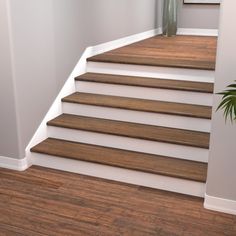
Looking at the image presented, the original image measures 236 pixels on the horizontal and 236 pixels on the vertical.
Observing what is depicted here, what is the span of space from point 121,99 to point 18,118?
3.15ft

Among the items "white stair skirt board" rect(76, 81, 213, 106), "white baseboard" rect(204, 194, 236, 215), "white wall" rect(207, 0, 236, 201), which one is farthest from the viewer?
"white stair skirt board" rect(76, 81, 213, 106)

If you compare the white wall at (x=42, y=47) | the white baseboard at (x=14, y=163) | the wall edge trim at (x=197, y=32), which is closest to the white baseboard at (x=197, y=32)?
the wall edge trim at (x=197, y=32)

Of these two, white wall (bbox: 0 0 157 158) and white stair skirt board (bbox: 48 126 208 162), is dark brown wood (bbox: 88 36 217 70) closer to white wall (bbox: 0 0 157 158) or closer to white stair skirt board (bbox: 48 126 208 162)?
white wall (bbox: 0 0 157 158)

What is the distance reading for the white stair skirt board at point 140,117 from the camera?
10.2 ft

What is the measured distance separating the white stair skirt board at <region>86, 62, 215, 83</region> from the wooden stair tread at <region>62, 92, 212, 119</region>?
1.20 ft

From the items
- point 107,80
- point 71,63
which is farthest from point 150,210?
point 71,63

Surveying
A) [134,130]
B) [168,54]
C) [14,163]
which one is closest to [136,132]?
[134,130]

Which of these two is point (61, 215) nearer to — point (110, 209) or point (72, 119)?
point (110, 209)

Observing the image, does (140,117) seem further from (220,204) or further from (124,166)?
(220,204)

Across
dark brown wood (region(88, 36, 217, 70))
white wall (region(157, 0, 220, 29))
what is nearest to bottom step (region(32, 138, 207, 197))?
dark brown wood (region(88, 36, 217, 70))

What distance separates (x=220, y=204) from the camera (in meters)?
2.54

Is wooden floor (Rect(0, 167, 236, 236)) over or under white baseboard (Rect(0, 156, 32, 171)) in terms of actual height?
under

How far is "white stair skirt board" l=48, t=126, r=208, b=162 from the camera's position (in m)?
2.91

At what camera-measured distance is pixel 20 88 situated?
2980 mm
